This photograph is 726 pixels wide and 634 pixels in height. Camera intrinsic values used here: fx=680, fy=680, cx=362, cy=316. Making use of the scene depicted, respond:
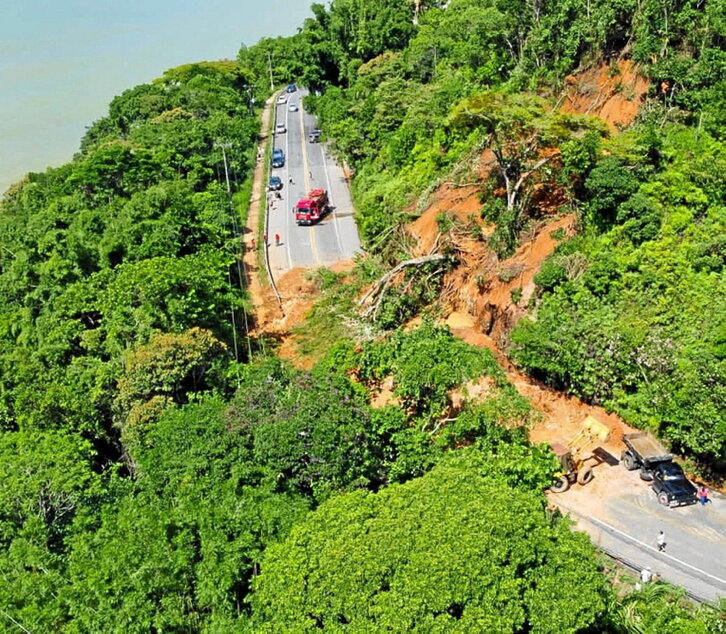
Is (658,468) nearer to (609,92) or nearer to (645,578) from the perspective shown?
(645,578)

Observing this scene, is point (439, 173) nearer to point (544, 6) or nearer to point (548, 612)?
point (544, 6)

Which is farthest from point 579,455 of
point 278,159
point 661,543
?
point 278,159

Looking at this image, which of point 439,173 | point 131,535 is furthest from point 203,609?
point 439,173

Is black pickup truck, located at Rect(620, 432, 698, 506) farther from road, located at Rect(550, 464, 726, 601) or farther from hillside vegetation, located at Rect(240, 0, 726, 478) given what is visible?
hillside vegetation, located at Rect(240, 0, 726, 478)

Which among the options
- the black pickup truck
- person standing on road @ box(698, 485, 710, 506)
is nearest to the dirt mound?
the black pickup truck

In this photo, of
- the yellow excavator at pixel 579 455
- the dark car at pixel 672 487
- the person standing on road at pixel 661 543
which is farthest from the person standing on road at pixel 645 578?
the yellow excavator at pixel 579 455

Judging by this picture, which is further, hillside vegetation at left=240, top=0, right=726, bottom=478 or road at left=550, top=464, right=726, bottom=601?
hillside vegetation at left=240, top=0, right=726, bottom=478

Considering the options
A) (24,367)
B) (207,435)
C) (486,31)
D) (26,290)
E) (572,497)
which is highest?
(486,31)
